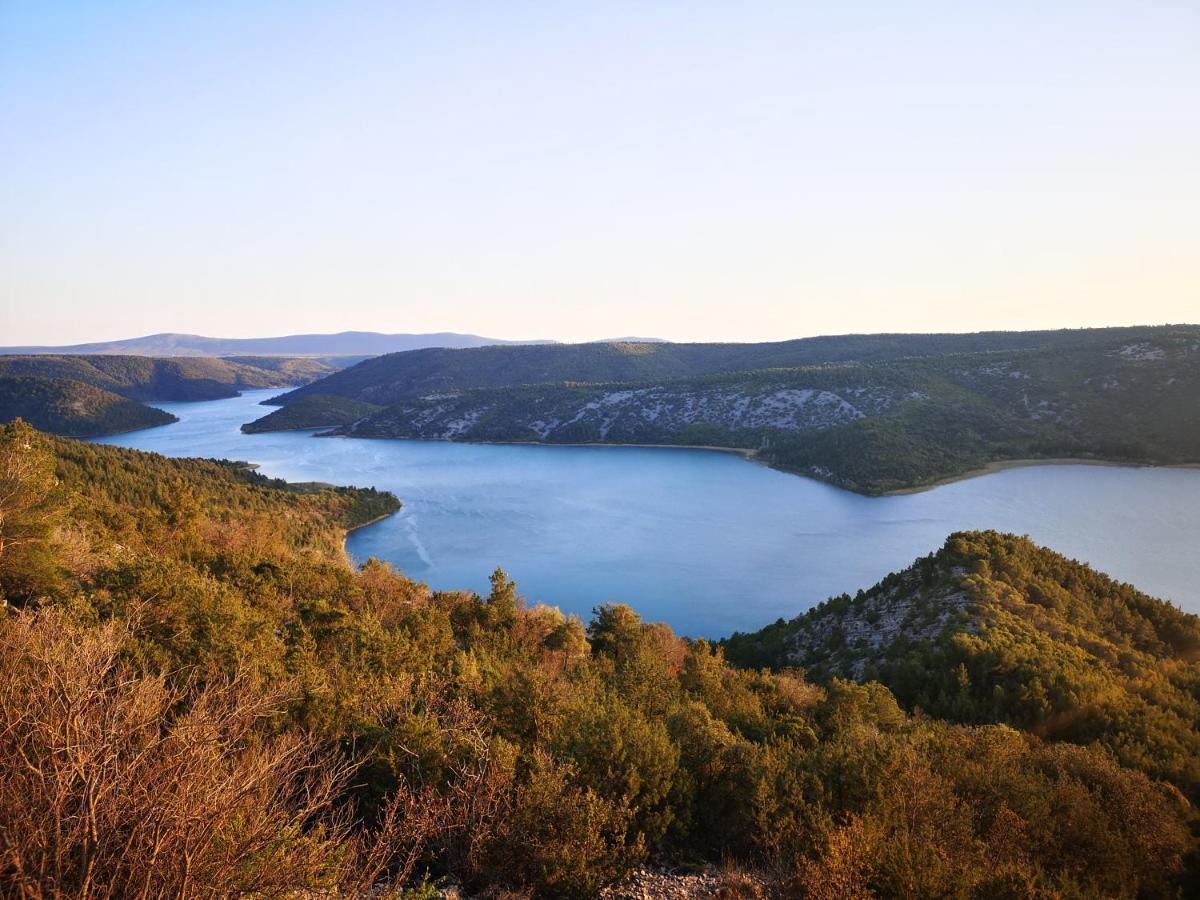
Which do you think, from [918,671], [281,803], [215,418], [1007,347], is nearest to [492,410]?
[215,418]

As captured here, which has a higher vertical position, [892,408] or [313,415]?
[892,408]

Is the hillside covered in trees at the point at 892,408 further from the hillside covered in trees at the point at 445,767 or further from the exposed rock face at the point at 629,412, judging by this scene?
the hillside covered in trees at the point at 445,767

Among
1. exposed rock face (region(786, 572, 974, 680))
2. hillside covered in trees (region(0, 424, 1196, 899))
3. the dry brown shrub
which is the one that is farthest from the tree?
exposed rock face (region(786, 572, 974, 680))

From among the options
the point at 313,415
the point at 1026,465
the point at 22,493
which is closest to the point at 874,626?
the point at 22,493

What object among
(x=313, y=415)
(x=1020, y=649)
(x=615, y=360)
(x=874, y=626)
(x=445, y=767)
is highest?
(x=615, y=360)

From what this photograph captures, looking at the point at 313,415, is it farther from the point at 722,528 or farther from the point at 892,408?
the point at 892,408

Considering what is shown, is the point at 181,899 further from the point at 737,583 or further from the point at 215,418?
the point at 215,418

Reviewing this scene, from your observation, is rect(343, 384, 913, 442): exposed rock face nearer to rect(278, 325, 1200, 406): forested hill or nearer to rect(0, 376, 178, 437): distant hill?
rect(278, 325, 1200, 406): forested hill
